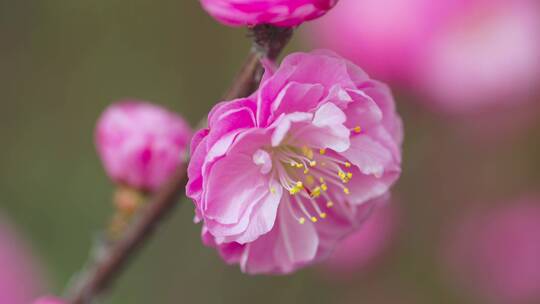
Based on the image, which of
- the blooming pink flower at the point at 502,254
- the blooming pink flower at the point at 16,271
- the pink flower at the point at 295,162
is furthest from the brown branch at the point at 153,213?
the blooming pink flower at the point at 502,254

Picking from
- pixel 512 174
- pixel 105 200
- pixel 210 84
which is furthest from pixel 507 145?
pixel 105 200

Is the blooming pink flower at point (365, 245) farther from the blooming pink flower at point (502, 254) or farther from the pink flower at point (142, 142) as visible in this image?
the pink flower at point (142, 142)

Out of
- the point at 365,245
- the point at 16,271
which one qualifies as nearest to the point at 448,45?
the point at 365,245

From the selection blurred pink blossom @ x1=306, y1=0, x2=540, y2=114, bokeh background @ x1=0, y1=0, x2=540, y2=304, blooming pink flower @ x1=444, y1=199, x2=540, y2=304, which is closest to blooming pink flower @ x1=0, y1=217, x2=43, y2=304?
bokeh background @ x1=0, y1=0, x2=540, y2=304

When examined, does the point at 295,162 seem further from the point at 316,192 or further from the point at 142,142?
the point at 142,142

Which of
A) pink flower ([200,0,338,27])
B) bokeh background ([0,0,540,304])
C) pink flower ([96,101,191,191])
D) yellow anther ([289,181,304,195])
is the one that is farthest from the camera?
bokeh background ([0,0,540,304])

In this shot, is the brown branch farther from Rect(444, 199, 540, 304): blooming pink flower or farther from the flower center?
Rect(444, 199, 540, 304): blooming pink flower
